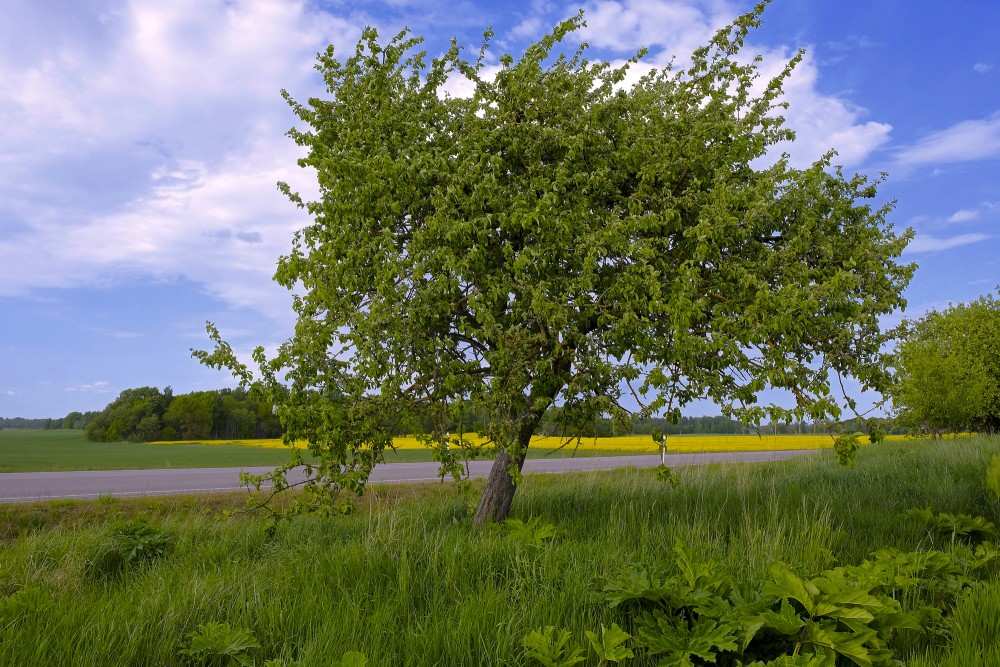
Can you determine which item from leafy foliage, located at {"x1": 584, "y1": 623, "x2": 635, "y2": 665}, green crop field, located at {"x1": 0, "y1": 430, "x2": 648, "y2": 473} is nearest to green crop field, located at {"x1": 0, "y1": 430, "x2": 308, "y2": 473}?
green crop field, located at {"x1": 0, "y1": 430, "x2": 648, "y2": 473}

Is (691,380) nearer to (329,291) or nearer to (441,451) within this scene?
(441,451)

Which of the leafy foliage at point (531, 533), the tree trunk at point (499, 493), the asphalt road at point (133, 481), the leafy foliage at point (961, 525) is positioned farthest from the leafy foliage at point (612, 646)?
the asphalt road at point (133, 481)

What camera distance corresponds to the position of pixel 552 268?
688cm

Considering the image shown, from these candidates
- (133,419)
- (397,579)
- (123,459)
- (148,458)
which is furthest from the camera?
(133,419)

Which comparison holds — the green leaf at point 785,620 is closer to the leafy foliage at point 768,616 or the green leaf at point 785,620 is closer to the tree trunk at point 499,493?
the leafy foliage at point 768,616

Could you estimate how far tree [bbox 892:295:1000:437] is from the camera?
105ft

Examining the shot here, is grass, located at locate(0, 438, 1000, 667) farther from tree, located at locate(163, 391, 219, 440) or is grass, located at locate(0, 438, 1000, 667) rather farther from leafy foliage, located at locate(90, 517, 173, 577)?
tree, located at locate(163, 391, 219, 440)

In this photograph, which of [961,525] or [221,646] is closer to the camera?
[221,646]

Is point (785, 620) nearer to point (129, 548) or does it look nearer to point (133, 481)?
point (129, 548)

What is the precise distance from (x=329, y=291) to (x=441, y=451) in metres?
2.14

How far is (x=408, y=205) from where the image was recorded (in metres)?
7.25

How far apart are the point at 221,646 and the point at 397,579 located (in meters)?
1.48

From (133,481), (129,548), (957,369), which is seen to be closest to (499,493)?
(129,548)

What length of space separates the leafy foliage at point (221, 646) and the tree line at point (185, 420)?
66.4m
